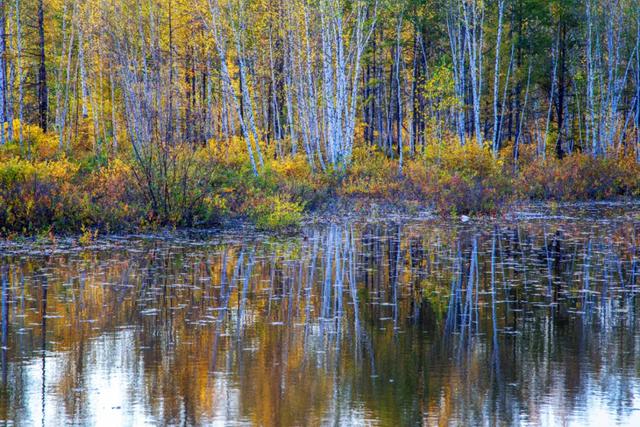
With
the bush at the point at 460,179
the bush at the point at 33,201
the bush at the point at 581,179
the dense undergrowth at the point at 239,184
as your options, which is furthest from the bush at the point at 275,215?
the bush at the point at 581,179

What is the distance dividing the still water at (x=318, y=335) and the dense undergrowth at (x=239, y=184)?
86.6 inches

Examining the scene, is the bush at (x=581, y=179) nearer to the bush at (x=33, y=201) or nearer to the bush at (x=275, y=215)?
the bush at (x=275, y=215)

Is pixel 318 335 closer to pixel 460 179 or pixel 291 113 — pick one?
pixel 460 179

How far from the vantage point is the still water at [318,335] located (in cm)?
738

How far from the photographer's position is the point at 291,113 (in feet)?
128

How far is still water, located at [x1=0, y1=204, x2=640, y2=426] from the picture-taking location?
24.2 ft

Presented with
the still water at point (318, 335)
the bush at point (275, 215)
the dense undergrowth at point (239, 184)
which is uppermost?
the dense undergrowth at point (239, 184)

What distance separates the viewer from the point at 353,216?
27.2 m

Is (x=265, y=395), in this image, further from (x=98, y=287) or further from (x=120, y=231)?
(x=120, y=231)

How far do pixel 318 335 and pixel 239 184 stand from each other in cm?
A: 1587

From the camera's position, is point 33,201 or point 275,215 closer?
point 33,201

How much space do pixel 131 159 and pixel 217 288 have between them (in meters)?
11.5

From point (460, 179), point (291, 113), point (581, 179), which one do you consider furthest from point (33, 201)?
point (581, 179)

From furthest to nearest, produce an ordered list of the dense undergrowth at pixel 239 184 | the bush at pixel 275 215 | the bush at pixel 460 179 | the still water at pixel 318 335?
the bush at pixel 460 179 → the bush at pixel 275 215 → the dense undergrowth at pixel 239 184 → the still water at pixel 318 335
